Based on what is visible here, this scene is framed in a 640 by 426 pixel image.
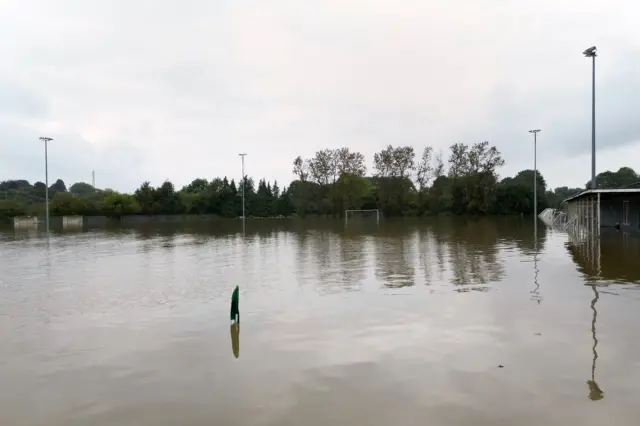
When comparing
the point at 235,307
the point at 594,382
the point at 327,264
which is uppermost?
the point at 235,307

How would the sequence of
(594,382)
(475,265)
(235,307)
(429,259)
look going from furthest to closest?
(429,259), (475,265), (235,307), (594,382)

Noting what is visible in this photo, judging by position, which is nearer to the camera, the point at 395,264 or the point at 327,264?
the point at 395,264

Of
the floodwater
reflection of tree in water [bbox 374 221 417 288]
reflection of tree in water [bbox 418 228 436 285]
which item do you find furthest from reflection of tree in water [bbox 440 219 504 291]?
reflection of tree in water [bbox 374 221 417 288]

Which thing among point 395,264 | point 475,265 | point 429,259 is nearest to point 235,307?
point 395,264

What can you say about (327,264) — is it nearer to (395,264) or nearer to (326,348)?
(395,264)

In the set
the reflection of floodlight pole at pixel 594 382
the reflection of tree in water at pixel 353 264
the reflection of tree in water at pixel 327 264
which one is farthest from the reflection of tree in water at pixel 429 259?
the reflection of floodlight pole at pixel 594 382

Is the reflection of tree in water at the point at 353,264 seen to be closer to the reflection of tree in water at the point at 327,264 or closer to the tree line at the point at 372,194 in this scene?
the reflection of tree in water at the point at 327,264

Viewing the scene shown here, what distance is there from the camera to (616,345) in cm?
690

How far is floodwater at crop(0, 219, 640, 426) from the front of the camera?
5.09 metres

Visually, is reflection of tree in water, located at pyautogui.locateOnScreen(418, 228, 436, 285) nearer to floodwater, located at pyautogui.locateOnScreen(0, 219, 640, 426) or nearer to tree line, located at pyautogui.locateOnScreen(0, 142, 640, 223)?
floodwater, located at pyautogui.locateOnScreen(0, 219, 640, 426)

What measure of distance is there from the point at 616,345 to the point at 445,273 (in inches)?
283

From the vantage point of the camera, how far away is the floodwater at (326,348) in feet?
16.7

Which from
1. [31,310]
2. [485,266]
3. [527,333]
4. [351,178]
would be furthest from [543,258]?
[351,178]

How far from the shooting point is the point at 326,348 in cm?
714
